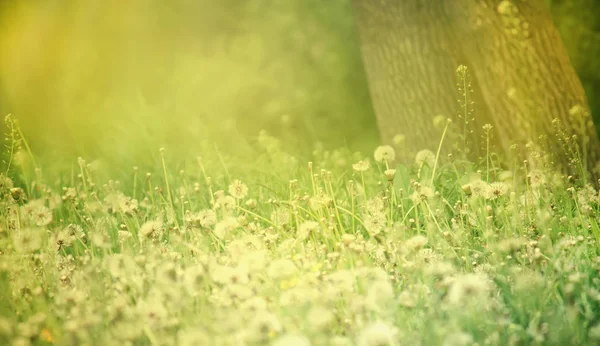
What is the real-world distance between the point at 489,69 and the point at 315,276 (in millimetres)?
2765

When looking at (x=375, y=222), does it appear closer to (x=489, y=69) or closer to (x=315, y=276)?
(x=315, y=276)

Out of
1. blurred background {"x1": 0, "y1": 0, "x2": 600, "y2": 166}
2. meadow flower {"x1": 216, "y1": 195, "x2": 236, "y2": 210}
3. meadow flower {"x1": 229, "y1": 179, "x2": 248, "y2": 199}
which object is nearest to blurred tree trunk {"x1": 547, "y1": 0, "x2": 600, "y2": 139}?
blurred background {"x1": 0, "y1": 0, "x2": 600, "y2": 166}

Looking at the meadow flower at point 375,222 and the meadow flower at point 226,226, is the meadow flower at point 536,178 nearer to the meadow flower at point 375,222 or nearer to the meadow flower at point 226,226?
the meadow flower at point 375,222

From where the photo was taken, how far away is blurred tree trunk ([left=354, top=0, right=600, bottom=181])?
4.71m

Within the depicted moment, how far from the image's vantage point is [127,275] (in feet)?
8.98

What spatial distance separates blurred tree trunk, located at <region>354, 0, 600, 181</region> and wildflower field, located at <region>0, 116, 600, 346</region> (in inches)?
29.4

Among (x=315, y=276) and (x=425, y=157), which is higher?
(x=425, y=157)

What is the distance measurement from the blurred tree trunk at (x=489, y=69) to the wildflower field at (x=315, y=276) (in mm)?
746

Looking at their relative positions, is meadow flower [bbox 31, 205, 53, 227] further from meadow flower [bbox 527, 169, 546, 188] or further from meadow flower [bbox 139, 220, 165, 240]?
meadow flower [bbox 527, 169, 546, 188]

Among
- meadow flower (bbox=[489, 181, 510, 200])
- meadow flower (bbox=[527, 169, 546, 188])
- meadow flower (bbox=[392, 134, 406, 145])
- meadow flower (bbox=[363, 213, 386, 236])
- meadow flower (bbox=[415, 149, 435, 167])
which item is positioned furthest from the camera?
meadow flower (bbox=[392, 134, 406, 145])

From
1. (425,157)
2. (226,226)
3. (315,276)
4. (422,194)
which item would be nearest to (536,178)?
(425,157)

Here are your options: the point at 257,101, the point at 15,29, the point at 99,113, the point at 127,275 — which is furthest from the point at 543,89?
the point at 15,29

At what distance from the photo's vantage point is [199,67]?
844 cm

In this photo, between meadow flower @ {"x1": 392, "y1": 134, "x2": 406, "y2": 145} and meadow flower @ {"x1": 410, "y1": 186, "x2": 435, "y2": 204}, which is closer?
meadow flower @ {"x1": 410, "y1": 186, "x2": 435, "y2": 204}
